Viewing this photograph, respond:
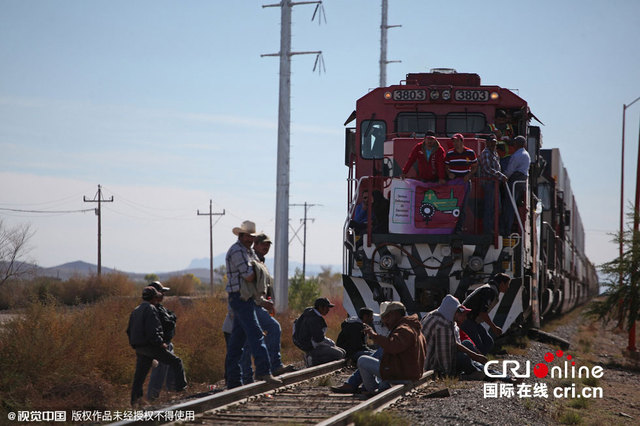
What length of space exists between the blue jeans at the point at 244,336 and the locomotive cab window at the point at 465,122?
6321mm

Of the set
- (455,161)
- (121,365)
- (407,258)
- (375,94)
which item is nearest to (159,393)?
(121,365)

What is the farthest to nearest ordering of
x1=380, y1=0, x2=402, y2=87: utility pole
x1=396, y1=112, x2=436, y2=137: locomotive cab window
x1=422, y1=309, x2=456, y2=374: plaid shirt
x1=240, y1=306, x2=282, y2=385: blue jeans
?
x1=380, y1=0, x2=402, y2=87: utility pole
x1=396, y1=112, x2=436, y2=137: locomotive cab window
x1=422, y1=309, x2=456, y2=374: plaid shirt
x1=240, y1=306, x2=282, y2=385: blue jeans

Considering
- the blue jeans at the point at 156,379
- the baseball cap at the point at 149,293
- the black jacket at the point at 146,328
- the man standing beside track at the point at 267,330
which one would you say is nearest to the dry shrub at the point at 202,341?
the blue jeans at the point at 156,379

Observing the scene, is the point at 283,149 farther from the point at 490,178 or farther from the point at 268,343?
the point at 268,343

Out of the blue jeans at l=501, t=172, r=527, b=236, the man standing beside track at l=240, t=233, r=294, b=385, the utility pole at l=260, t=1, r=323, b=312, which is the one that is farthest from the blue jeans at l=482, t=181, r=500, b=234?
the utility pole at l=260, t=1, r=323, b=312

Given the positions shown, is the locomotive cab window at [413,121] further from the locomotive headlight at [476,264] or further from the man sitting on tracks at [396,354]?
the man sitting on tracks at [396,354]

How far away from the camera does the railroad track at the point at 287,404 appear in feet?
23.1

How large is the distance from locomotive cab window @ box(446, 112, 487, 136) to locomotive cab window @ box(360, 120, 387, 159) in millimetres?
1168

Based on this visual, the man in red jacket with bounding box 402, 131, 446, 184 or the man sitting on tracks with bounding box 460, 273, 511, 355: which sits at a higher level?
the man in red jacket with bounding box 402, 131, 446, 184

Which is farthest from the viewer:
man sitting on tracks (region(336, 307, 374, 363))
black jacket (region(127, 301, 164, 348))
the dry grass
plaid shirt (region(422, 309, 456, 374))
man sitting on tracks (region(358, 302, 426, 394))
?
man sitting on tracks (region(336, 307, 374, 363))

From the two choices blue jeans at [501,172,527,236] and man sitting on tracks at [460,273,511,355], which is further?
blue jeans at [501,172,527,236]

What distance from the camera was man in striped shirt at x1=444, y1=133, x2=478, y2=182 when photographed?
40.2 ft

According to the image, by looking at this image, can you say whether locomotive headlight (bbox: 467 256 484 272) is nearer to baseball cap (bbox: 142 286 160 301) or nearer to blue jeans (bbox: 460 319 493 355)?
blue jeans (bbox: 460 319 493 355)

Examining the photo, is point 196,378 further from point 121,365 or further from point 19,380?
point 19,380
